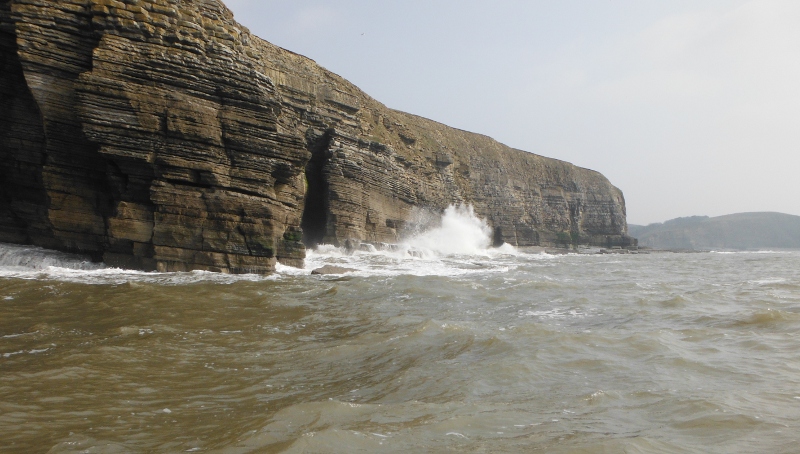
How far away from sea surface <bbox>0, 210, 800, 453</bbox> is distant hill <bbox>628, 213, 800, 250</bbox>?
140 metres

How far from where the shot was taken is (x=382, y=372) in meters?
6.58

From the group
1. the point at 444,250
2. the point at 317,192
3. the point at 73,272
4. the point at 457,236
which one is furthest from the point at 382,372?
the point at 457,236

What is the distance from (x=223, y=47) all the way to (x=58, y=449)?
50.3 feet

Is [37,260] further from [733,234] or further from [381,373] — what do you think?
[733,234]

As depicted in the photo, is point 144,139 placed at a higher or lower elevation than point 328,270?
higher

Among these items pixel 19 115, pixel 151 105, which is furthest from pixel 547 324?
pixel 19 115

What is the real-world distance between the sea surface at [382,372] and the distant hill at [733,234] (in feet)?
460

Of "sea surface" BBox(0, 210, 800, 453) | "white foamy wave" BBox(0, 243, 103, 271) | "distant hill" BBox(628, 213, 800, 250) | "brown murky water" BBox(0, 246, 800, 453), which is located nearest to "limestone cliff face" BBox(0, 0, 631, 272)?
"white foamy wave" BBox(0, 243, 103, 271)

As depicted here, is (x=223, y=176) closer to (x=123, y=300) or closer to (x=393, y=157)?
(x=123, y=300)

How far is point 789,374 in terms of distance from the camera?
6.37 meters

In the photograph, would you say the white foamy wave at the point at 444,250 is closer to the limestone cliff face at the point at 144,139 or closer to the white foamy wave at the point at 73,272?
the limestone cliff face at the point at 144,139

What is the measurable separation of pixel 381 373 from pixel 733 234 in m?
171

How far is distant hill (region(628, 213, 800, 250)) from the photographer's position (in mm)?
142500

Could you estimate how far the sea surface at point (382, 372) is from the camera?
443cm
